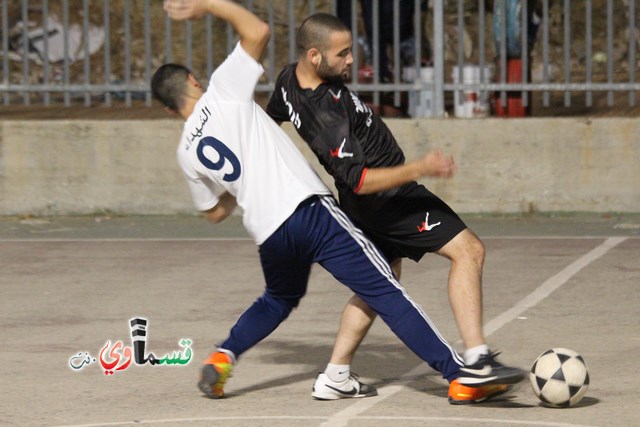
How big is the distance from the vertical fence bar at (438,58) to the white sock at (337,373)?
714cm

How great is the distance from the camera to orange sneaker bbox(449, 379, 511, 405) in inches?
252

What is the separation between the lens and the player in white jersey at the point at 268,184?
6387 millimetres

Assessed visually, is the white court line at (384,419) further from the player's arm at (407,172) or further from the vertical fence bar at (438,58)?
the vertical fence bar at (438,58)

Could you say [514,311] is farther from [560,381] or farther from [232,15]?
[232,15]

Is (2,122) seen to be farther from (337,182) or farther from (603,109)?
(337,182)

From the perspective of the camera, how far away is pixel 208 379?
667 centimetres

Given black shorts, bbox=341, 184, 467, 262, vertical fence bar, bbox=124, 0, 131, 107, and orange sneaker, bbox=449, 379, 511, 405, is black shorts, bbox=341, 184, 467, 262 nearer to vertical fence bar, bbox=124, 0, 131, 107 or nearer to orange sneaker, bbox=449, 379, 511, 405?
orange sneaker, bbox=449, 379, 511, 405

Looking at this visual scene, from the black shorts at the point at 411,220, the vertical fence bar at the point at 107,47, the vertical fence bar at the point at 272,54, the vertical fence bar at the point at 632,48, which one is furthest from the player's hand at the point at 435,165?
the vertical fence bar at the point at 107,47

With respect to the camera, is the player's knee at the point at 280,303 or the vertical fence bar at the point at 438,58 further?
the vertical fence bar at the point at 438,58

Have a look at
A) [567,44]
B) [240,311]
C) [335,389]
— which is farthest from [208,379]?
[567,44]

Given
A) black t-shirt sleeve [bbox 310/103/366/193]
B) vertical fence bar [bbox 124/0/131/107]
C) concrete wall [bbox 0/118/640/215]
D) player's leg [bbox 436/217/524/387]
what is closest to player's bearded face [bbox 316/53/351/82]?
black t-shirt sleeve [bbox 310/103/366/193]

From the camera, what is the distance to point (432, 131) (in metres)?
13.4

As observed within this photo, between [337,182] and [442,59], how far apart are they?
7277mm

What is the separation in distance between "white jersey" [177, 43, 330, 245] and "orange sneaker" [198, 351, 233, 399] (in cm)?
61
